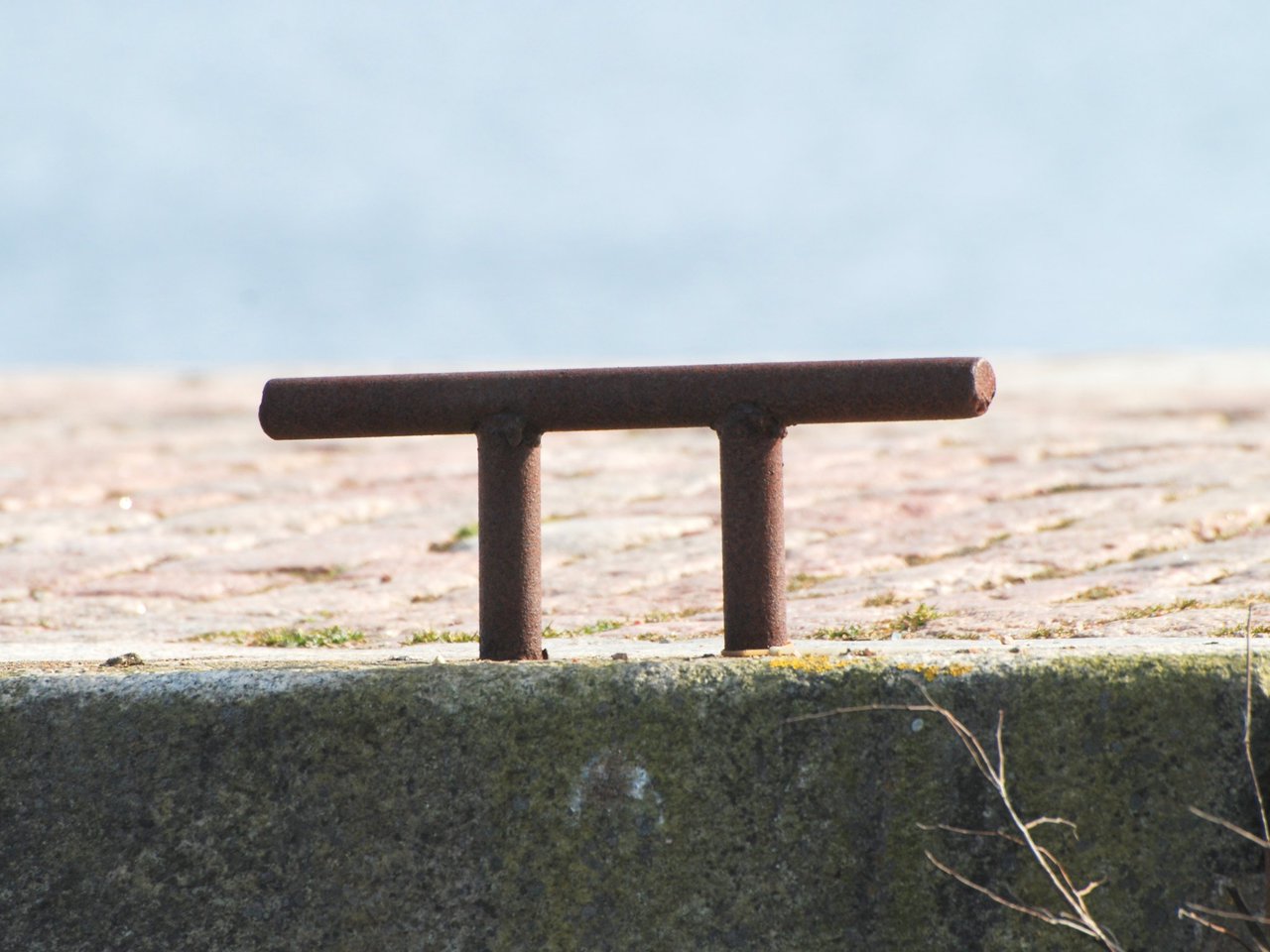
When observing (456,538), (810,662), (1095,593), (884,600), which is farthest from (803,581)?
(810,662)

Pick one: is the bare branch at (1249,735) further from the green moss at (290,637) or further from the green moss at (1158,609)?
the green moss at (290,637)

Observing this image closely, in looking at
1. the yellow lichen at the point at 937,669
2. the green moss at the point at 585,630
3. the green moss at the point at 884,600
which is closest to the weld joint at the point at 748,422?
the yellow lichen at the point at 937,669

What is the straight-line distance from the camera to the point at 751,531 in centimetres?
193

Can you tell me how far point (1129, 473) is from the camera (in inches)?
191

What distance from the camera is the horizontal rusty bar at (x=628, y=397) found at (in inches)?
72.7

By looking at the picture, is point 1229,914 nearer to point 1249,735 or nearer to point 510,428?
point 1249,735

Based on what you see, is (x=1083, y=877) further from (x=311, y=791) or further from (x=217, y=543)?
(x=217, y=543)

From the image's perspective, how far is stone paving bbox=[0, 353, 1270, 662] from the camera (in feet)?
8.59

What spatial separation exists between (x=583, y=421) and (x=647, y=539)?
7.01 feet

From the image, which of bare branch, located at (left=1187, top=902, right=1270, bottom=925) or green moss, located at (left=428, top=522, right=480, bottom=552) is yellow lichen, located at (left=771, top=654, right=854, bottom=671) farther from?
green moss, located at (left=428, top=522, right=480, bottom=552)

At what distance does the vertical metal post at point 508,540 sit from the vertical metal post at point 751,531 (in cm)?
26

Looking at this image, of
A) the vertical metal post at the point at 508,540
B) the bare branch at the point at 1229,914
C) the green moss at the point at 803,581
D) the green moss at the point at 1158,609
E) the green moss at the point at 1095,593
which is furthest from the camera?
the green moss at the point at 803,581

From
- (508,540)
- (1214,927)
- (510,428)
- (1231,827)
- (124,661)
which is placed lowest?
(1214,927)

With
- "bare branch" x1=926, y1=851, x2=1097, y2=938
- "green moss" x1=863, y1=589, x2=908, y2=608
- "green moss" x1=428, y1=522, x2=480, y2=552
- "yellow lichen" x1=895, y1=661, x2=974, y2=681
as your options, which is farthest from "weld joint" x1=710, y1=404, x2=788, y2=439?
"green moss" x1=428, y1=522, x2=480, y2=552
